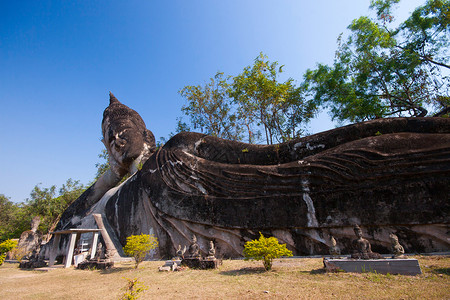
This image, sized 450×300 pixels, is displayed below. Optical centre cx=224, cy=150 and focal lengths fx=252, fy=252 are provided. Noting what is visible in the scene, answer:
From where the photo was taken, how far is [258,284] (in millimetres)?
3896

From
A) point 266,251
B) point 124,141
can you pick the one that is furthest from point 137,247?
point 124,141

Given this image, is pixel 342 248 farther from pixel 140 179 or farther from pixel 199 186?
pixel 140 179

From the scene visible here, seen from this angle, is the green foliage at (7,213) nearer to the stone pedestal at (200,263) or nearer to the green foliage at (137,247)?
the green foliage at (137,247)

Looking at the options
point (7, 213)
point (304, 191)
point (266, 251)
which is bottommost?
point (266, 251)

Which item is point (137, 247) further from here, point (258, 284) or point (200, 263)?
point (258, 284)

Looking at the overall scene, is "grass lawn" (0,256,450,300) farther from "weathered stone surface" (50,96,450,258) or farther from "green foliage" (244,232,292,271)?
"weathered stone surface" (50,96,450,258)

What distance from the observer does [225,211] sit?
22.9ft

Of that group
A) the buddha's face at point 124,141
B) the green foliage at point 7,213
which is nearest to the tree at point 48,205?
the green foliage at point 7,213

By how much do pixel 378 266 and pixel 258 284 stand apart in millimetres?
1945

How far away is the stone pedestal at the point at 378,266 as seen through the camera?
12.4ft

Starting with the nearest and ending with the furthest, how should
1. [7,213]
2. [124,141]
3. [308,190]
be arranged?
[308,190] → [124,141] → [7,213]

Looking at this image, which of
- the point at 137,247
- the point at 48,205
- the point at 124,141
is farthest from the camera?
the point at 48,205

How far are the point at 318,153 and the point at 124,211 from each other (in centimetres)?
682

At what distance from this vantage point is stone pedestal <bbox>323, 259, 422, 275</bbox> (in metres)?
3.79
